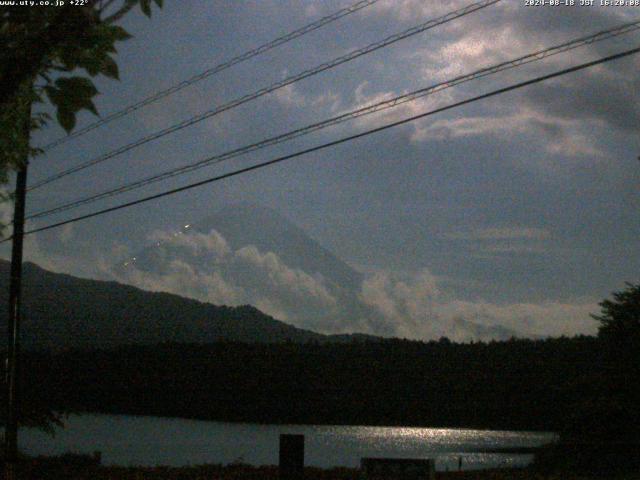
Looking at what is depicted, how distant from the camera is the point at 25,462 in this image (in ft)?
73.9

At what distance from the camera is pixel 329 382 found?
15538 centimetres

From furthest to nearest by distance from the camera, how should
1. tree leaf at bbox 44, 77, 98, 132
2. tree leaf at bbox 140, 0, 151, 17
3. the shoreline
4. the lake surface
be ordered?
the lake surface → the shoreline → tree leaf at bbox 140, 0, 151, 17 → tree leaf at bbox 44, 77, 98, 132

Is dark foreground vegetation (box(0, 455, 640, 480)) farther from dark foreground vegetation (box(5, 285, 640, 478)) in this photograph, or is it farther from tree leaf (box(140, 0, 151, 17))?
dark foreground vegetation (box(5, 285, 640, 478))

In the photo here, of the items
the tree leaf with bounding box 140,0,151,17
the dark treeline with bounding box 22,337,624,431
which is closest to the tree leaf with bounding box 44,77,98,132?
the tree leaf with bounding box 140,0,151,17

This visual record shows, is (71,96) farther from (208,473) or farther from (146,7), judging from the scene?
(208,473)

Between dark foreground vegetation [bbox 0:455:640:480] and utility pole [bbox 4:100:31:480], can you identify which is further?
utility pole [bbox 4:100:31:480]

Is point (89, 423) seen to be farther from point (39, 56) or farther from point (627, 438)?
point (39, 56)

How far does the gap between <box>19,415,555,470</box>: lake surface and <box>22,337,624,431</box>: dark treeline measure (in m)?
3.29

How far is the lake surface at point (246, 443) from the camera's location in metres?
61.4

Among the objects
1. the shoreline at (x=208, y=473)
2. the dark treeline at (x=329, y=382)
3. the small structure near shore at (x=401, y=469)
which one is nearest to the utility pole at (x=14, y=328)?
the shoreline at (x=208, y=473)

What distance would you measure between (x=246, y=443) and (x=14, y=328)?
75041mm

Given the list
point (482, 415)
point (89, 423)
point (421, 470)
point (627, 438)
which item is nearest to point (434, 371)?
point (482, 415)

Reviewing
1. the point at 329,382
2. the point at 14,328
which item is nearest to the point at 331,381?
the point at 329,382

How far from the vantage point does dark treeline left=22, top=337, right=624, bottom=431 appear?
118 metres
